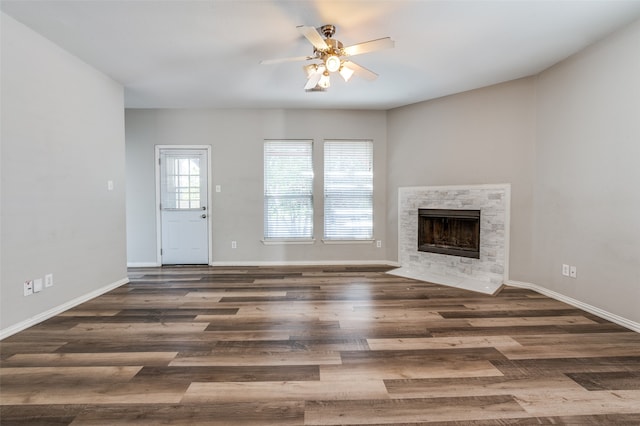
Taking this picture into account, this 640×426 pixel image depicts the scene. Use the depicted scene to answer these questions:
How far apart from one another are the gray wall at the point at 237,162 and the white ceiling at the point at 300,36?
1.01 metres

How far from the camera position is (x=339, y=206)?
5.26 metres

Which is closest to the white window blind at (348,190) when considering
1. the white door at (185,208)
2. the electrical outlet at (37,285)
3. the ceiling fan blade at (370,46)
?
the white door at (185,208)

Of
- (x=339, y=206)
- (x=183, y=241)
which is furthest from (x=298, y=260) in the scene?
(x=183, y=241)

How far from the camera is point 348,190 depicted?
5.27 m

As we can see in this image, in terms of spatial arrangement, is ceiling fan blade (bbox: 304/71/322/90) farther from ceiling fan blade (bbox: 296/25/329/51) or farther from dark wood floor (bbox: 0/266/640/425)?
dark wood floor (bbox: 0/266/640/425)

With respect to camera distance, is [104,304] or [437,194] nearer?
[104,304]

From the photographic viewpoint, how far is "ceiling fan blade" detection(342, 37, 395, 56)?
7.74 ft

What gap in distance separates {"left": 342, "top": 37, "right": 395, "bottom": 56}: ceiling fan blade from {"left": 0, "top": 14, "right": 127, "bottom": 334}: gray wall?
288 cm

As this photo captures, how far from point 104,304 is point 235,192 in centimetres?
249

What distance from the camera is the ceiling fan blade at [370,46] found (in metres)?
2.36

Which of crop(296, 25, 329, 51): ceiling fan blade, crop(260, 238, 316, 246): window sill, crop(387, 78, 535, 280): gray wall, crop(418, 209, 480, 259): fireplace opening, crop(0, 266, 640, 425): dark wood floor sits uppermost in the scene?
crop(296, 25, 329, 51): ceiling fan blade

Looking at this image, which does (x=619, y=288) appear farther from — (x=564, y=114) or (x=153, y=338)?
(x=153, y=338)

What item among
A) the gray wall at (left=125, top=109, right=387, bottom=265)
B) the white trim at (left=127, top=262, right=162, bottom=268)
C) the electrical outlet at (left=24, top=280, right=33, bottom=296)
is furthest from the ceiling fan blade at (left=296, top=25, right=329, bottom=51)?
the white trim at (left=127, top=262, right=162, bottom=268)

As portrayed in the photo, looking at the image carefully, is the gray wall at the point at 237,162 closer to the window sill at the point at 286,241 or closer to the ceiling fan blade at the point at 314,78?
the window sill at the point at 286,241
